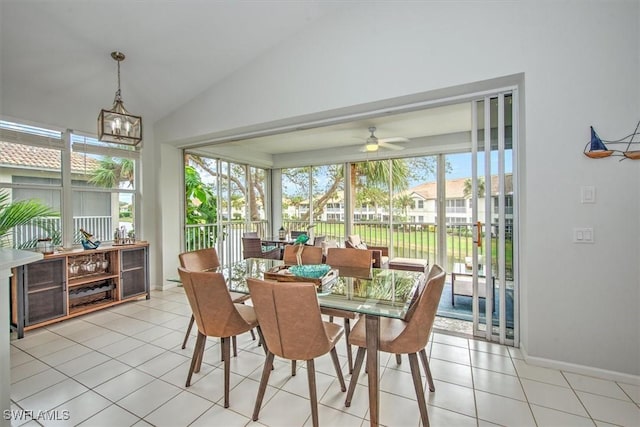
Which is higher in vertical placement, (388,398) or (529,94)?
(529,94)

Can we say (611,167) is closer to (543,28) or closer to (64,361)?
(543,28)

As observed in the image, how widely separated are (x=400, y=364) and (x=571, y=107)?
243cm

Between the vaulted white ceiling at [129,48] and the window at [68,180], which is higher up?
the vaulted white ceiling at [129,48]

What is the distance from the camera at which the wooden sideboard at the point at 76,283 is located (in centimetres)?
288

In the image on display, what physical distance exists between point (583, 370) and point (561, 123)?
191 centimetres

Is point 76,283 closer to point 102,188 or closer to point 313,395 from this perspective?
point 102,188

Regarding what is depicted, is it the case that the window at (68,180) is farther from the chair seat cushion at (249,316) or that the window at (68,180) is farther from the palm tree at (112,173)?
the chair seat cushion at (249,316)

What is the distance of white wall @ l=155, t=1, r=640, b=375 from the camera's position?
204 cm

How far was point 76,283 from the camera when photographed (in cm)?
335

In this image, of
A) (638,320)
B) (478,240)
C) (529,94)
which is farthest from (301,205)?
(638,320)

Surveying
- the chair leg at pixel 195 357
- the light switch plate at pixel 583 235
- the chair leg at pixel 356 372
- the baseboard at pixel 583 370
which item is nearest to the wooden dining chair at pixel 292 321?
the chair leg at pixel 356 372

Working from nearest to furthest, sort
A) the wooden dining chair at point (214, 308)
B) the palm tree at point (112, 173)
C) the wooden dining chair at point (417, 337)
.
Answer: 1. the wooden dining chair at point (417, 337)
2. the wooden dining chair at point (214, 308)
3. the palm tree at point (112, 173)

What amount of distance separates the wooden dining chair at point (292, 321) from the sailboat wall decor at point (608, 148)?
90.6 inches

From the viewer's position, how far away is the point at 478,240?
2.77m
